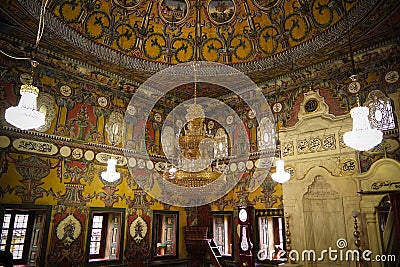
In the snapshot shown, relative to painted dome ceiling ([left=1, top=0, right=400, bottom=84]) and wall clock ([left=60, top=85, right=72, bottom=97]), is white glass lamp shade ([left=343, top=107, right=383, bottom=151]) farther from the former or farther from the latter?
wall clock ([left=60, top=85, right=72, bottom=97])

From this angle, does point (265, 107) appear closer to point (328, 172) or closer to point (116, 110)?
point (328, 172)

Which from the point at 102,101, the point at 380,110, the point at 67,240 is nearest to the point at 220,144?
the point at 102,101

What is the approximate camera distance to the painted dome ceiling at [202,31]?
541 centimetres

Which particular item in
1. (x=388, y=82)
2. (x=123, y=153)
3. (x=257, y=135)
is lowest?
(x=123, y=153)

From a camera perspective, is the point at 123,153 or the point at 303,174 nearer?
the point at 303,174

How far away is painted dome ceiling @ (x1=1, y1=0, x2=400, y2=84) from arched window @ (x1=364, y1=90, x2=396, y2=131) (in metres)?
1.04

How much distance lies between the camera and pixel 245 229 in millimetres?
6715

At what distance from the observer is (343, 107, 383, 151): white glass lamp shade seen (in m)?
3.37

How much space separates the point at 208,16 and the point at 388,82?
12.7 feet

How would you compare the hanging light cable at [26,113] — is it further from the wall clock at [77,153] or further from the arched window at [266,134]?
the arched window at [266,134]

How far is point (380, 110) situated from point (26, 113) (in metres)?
6.05

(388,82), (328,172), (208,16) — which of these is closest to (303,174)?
(328,172)

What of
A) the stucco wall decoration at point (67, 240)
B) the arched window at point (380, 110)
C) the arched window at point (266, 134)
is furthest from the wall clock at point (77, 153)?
the arched window at point (380, 110)

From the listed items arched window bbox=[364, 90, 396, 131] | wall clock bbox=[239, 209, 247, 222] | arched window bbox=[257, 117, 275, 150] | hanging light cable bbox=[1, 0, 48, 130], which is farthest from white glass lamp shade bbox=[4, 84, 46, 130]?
arched window bbox=[364, 90, 396, 131]
